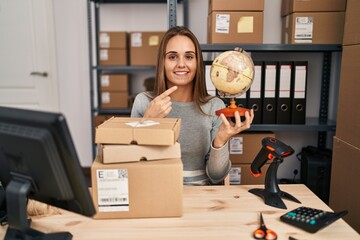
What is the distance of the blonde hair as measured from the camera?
1.44 metres

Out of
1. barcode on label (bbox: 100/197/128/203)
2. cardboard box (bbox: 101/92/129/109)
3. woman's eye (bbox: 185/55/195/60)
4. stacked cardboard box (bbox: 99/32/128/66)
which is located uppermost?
stacked cardboard box (bbox: 99/32/128/66)

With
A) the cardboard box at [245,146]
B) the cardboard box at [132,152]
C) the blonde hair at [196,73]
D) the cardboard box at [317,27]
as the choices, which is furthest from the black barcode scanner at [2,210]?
the cardboard box at [317,27]

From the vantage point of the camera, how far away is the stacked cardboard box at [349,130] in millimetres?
1619

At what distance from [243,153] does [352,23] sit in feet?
3.11

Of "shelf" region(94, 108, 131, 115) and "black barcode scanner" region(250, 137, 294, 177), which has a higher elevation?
"black barcode scanner" region(250, 137, 294, 177)

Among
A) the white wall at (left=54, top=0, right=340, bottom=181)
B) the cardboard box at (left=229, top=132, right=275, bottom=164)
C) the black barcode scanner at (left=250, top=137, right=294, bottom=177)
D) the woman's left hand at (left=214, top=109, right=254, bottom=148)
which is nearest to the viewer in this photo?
the black barcode scanner at (left=250, top=137, right=294, bottom=177)

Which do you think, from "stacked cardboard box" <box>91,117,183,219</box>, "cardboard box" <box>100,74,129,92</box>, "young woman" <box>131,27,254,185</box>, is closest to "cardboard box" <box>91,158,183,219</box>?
"stacked cardboard box" <box>91,117,183,219</box>

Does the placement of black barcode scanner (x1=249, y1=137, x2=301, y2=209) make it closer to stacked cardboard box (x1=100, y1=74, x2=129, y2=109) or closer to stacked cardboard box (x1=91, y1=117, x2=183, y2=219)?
stacked cardboard box (x1=91, y1=117, x2=183, y2=219)

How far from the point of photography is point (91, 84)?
281 cm

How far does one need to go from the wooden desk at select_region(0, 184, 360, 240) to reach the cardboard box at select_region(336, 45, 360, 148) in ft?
2.60

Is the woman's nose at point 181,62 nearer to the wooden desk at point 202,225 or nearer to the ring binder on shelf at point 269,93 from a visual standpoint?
the wooden desk at point 202,225

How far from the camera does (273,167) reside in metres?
1.03

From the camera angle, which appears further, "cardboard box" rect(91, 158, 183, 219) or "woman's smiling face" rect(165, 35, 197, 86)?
"woman's smiling face" rect(165, 35, 197, 86)

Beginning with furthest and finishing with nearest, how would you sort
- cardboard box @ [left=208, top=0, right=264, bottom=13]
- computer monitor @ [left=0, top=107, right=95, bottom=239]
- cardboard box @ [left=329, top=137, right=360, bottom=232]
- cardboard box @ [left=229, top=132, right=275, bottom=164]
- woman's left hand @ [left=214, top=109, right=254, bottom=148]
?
cardboard box @ [left=229, top=132, right=275, bottom=164]
cardboard box @ [left=208, top=0, right=264, bottom=13]
cardboard box @ [left=329, top=137, right=360, bottom=232]
woman's left hand @ [left=214, top=109, right=254, bottom=148]
computer monitor @ [left=0, top=107, right=95, bottom=239]
